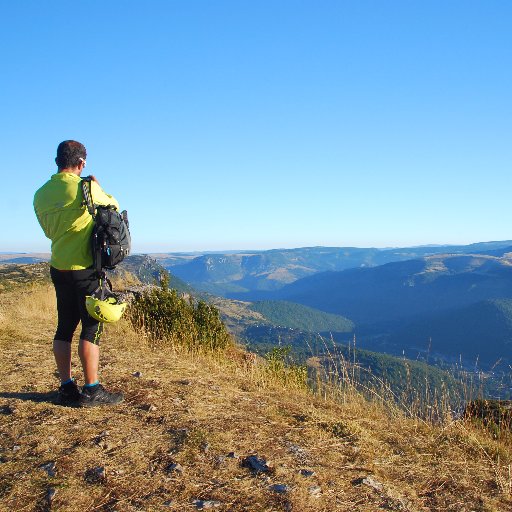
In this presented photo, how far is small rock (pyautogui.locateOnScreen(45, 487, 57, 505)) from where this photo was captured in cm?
325

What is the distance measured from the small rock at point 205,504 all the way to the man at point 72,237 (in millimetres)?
2256

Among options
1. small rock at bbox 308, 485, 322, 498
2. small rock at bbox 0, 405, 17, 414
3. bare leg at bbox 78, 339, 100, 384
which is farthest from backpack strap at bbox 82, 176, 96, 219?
small rock at bbox 308, 485, 322, 498

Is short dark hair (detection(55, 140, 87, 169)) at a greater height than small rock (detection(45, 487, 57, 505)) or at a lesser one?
greater

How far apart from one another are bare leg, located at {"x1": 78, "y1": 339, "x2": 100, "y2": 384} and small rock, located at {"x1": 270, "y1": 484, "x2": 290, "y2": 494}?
2489 mm

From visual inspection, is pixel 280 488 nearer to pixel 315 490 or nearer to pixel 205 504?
pixel 315 490

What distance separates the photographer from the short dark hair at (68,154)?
4757 millimetres

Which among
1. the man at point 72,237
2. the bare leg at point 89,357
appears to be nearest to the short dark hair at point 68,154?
the man at point 72,237

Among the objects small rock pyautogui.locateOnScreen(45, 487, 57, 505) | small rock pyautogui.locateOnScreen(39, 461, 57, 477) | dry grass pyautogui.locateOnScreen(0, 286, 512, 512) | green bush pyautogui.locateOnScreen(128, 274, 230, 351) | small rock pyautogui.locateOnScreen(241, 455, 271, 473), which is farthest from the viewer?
green bush pyautogui.locateOnScreen(128, 274, 230, 351)

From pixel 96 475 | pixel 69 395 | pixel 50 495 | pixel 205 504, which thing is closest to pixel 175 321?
pixel 69 395

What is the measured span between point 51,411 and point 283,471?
2702 millimetres

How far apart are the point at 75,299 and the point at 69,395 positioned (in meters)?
1.13

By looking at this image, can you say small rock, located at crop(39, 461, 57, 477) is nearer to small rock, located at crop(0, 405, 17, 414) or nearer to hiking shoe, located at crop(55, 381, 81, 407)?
hiking shoe, located at crop(55, 381, 81, 407)

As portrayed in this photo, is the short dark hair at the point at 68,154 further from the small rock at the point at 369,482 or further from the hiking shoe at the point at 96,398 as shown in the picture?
the small rock at the point at 369,482

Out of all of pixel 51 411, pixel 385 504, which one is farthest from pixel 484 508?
pixel 51 411
